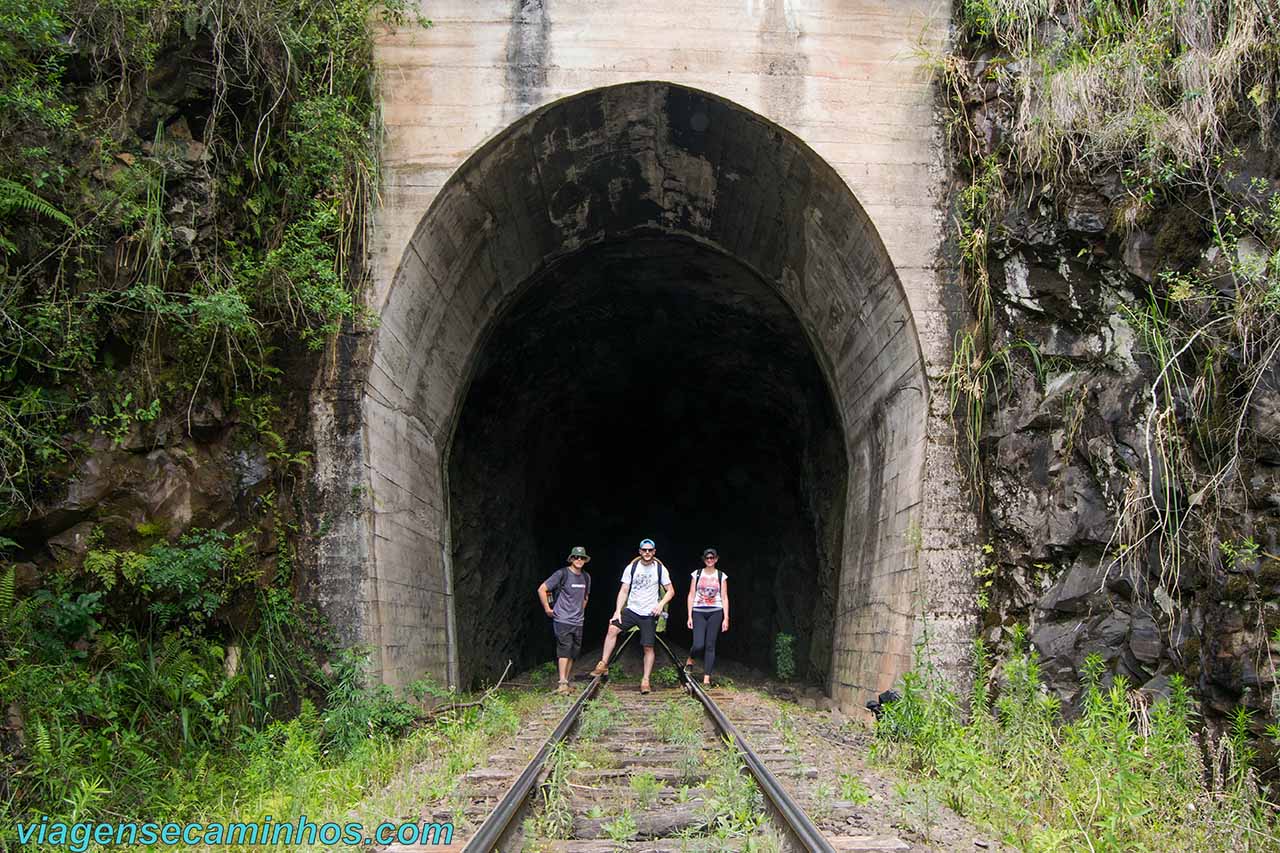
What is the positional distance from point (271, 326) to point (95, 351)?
4.76ft

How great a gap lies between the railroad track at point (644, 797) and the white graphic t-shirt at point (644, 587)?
214cm

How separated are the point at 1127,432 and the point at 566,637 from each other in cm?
497

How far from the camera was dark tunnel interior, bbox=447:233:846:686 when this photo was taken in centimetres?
1046

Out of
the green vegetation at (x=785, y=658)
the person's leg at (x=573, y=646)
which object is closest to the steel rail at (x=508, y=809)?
the person's leg at (x=573, y=646)

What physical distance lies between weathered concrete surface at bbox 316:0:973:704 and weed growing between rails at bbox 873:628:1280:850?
91cm

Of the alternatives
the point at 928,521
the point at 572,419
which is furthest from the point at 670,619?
the point at 928,521

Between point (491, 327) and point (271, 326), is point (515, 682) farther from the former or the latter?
point (271, 326)

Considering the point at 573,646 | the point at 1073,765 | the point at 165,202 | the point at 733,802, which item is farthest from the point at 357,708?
the point at 1073,765

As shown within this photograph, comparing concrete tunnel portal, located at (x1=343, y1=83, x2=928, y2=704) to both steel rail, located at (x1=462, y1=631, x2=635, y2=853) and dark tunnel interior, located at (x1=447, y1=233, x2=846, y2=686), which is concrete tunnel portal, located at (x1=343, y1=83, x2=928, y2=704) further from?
steel rail, located at (x1=462, y1=631, x2=635, y2=853)

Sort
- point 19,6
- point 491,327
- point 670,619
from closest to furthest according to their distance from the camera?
point 19,6 < point 491,327 < point 670,619

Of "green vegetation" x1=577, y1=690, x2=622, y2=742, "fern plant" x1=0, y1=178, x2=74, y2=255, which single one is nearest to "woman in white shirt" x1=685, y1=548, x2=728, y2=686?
"green vegetation" x1=577, y1=690, x2=622, y2=742

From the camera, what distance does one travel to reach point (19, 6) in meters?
5.37

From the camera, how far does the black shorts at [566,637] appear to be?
853 cm

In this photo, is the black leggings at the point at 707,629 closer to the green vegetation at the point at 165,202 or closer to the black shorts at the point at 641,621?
the black shorts at the point at 641,621
